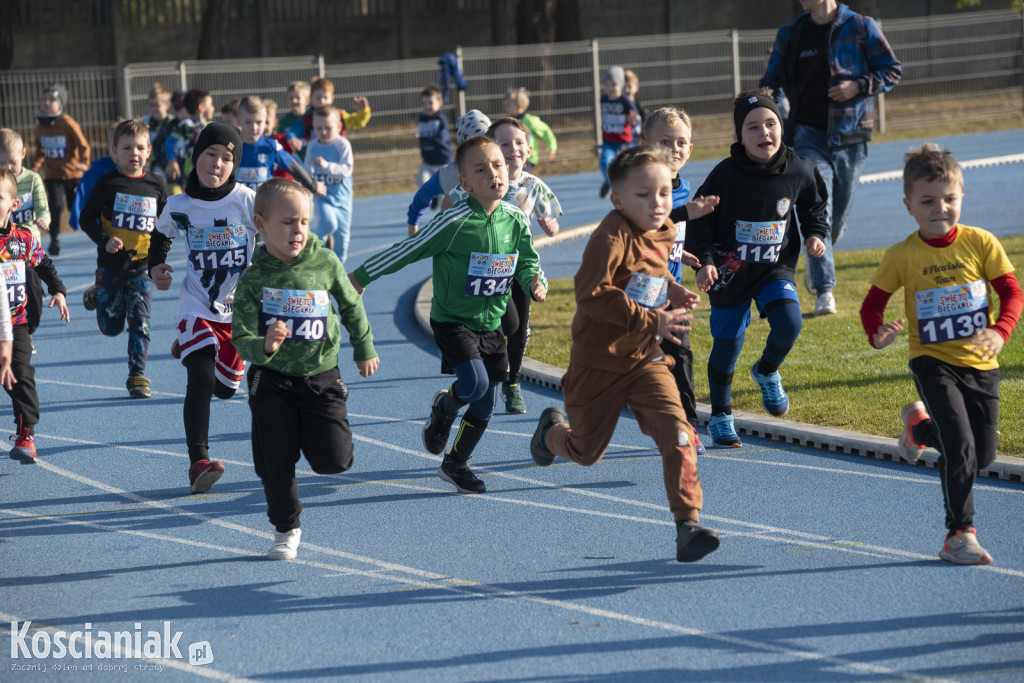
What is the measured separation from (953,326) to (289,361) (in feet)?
9.45

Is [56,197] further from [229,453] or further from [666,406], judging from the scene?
[666,406]

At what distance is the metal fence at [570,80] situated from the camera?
22281 millimetres

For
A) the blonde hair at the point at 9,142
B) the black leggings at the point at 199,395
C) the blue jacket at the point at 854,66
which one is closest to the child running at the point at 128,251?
the blonde hair at the point at 9,142

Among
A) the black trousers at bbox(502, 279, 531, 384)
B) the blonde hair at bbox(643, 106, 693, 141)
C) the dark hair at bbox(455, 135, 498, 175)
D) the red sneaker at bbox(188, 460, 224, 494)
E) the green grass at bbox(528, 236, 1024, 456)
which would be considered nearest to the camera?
the dark hair at bbox(455, 135, 498, 175)

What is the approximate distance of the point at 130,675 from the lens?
4.56 meters

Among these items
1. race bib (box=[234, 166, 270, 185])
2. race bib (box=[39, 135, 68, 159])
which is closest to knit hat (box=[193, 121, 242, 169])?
race bib (box=[234, 166, 270, 185])

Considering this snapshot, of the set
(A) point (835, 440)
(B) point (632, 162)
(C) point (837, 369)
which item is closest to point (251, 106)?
(C) point (837, 369)

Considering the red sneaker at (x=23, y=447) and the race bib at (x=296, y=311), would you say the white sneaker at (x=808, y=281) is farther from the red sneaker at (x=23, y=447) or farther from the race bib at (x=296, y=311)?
the red sneaker at (x=23, y=447)

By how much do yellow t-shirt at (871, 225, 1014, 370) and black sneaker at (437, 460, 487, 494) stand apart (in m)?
2.40

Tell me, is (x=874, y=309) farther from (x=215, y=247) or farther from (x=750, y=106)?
(x=215, y=247)

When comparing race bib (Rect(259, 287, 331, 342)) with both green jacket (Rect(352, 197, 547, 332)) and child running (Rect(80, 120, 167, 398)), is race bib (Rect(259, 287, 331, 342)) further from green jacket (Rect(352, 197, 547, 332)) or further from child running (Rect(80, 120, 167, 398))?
child running (Rect(80, 120, 167, 398))

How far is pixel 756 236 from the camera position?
7.06 metres

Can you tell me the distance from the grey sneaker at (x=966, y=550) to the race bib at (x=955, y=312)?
2.65ft

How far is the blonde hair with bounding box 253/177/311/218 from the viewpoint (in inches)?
223
